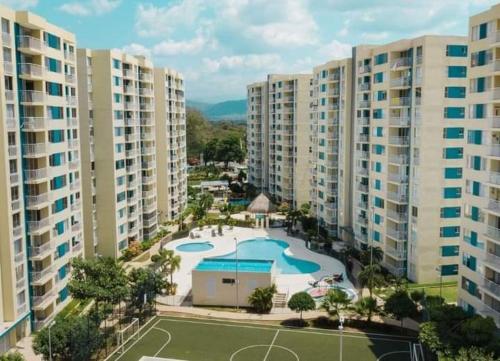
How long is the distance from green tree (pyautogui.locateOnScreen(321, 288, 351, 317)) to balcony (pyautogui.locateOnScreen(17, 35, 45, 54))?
28.1 meters

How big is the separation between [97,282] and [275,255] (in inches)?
1087

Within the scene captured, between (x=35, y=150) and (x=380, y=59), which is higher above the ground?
(x=380, y=59)

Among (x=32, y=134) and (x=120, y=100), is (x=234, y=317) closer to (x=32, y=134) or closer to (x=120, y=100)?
(x=32, y=134)

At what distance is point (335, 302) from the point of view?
38.0 meters

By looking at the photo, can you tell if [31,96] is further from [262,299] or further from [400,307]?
[400,307]

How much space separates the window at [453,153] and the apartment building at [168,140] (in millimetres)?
38605

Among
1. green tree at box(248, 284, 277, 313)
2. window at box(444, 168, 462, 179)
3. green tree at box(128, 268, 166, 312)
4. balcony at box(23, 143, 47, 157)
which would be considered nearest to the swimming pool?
green tree at box(248, 284, 277, 313)

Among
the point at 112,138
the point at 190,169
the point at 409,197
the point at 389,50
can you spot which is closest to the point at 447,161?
the point at 409,197

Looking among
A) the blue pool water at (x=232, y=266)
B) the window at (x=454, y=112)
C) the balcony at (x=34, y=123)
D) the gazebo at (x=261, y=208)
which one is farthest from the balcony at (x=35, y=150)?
the gazebo at (x=261, y=208)

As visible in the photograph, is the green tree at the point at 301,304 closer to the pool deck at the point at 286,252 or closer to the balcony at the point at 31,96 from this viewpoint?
the pool deck at the point at 286,252

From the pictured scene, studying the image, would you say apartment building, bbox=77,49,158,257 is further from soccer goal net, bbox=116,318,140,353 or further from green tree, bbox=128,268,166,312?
soccer goal net, bbox=116,318,140,353

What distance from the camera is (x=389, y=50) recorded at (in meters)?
50.9

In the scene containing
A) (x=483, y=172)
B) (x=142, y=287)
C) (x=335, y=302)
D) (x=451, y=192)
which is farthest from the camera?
(x=451, y=192)

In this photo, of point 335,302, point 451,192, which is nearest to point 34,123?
point 335,302
